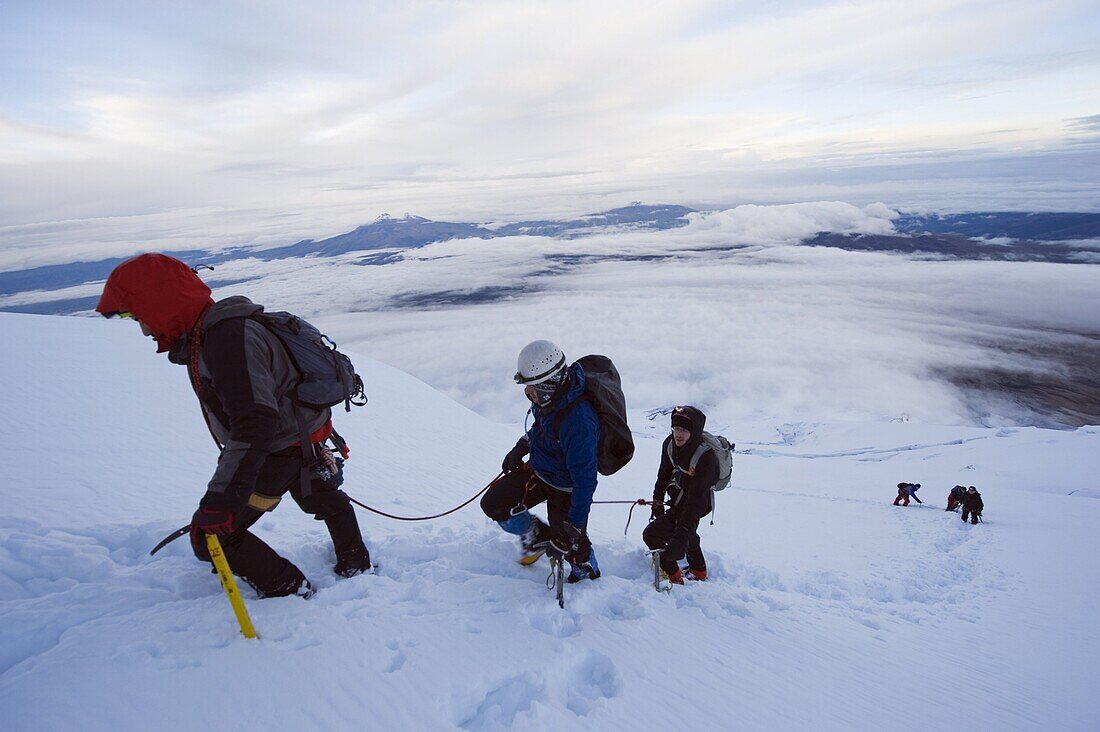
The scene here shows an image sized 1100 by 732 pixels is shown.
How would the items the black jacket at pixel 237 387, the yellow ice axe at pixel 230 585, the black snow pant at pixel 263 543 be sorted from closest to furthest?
the black jacket at pixel 237 387 < the yellow ice axe at pixel 230 585 < the black snow pant at pixel 263 543

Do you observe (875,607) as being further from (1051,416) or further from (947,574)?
(1051,416)

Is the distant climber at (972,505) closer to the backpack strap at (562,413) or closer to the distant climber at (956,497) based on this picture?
the distant climber at (956,497)

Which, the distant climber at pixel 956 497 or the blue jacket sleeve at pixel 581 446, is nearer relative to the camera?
the blue jacket sleeve at pixel 581 446

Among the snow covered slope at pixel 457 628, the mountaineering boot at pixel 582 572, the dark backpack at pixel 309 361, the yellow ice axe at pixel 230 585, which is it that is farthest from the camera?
the mountaineering boot at pixel 582 572

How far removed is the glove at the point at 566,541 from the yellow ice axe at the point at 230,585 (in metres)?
2.01

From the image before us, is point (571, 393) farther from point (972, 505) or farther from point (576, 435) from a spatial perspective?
point (972, 505)

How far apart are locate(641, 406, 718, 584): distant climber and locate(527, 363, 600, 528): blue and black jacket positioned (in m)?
1.19

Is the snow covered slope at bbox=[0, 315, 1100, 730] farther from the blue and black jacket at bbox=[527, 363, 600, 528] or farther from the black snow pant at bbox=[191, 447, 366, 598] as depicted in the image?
the blue and black jacket at bbox=[527, 363, 600, 528]

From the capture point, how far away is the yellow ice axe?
2.89 meters

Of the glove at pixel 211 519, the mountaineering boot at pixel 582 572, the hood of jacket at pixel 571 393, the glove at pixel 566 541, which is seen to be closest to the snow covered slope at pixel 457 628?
the mountaineering boot at pixel 582 572

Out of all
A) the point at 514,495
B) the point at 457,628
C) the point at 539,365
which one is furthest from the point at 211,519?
the point at 514,495

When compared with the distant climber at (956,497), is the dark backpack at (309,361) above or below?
above

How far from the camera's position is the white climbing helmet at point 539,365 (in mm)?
3531

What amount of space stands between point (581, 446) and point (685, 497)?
1.68 meters
